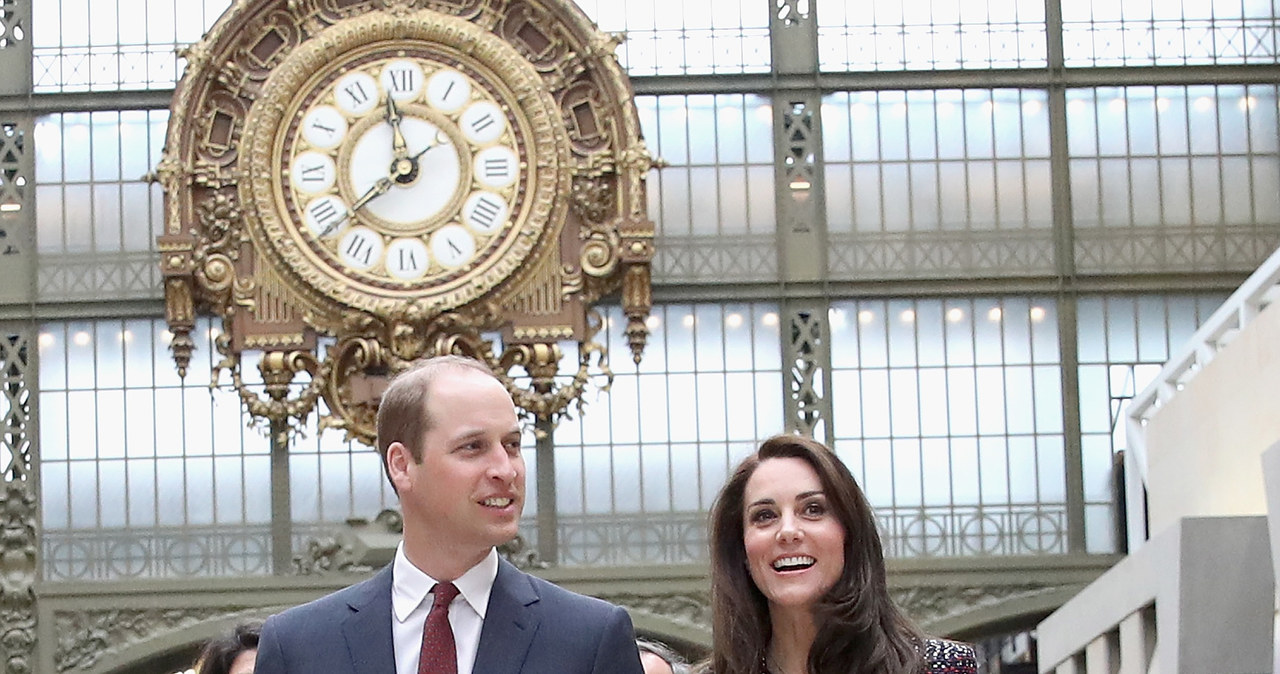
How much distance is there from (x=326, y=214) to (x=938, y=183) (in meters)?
4.54

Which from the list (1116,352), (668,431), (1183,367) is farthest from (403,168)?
(1183,367)

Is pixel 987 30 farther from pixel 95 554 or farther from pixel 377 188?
pixel 95 554

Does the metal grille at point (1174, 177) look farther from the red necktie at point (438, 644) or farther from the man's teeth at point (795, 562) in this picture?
the red necktie at point (438, 644)

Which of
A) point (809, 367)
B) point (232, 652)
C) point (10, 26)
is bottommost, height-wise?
point (232, 652)

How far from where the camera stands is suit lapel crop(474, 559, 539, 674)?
5344 millimetres

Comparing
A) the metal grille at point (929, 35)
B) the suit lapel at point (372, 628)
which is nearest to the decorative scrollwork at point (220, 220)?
the metal grille at point (929, 35)

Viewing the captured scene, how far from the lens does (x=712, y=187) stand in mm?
19656

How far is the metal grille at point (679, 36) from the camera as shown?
19.6 metres

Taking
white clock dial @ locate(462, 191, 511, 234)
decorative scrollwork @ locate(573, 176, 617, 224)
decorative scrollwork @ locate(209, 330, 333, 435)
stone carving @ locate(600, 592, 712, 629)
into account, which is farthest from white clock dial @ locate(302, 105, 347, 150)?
stone carving @ locate(600, 592, 712, 629)

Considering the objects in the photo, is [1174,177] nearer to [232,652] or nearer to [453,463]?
[232,652]

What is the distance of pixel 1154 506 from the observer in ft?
58.1

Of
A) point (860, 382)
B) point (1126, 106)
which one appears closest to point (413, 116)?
point (860, 382)

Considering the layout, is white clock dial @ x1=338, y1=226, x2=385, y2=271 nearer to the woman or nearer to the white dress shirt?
the woman

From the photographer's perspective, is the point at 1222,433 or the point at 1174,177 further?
the point at 1174,177
